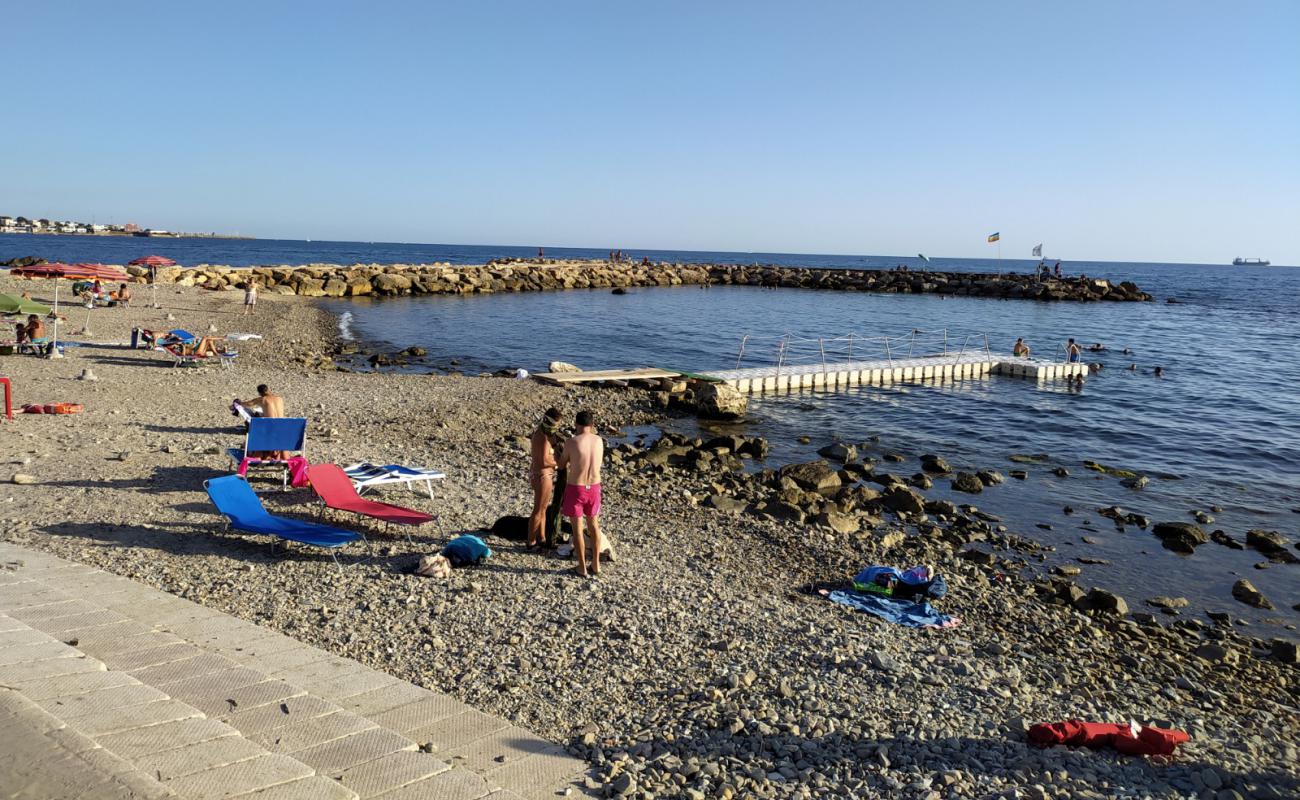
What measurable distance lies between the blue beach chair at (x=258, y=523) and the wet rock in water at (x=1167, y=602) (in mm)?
10155

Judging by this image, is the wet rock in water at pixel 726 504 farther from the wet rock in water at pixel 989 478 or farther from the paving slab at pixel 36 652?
the paving slab at pixel 36 652

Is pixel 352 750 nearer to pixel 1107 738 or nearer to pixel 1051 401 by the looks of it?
pixel 1107 738

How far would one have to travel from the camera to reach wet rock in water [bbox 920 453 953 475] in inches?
709

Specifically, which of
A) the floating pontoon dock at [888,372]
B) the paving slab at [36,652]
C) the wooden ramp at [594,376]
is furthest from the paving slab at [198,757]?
the floating pontoon dock at [888,372]

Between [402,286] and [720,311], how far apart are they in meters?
21.5

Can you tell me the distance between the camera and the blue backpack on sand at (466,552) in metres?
9.18

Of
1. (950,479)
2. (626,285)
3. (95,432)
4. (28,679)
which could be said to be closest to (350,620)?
(28,679)

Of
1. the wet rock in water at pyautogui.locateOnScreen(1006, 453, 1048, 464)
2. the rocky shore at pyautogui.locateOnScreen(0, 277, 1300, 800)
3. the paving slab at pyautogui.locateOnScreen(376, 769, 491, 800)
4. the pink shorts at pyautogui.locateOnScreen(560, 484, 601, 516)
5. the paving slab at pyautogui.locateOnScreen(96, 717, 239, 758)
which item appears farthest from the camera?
the wet rock in water at pyautogui.locateOnScreen(1006, 453, 1048, 464)

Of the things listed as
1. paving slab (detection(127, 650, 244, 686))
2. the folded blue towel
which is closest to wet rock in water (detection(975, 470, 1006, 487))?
the folded blue towel

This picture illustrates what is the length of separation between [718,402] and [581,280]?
182ft

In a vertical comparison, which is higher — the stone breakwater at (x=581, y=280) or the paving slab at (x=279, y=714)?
the stone breakwater at (x=581, y=280)

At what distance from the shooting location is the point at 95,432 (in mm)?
13711

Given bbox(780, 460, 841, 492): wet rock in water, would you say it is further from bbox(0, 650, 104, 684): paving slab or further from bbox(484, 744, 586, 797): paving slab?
bbox(0, 650, 104, 684): paving slab

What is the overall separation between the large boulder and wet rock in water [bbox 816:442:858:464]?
3.43 m
